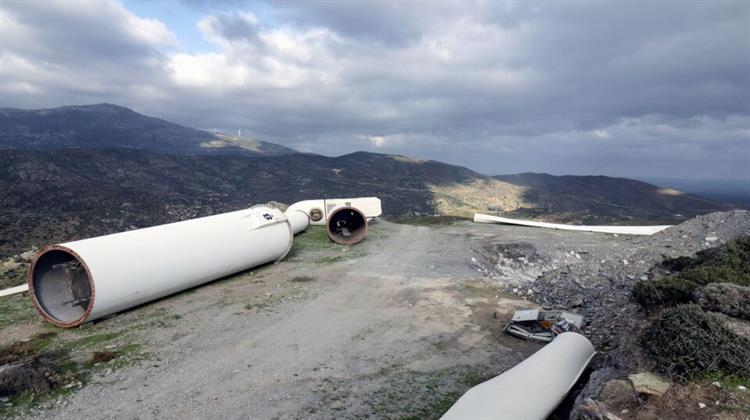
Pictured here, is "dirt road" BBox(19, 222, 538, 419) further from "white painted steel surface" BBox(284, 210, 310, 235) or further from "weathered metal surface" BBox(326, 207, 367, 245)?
"white painted steel surface" BBox(284, 210, 310, 235)

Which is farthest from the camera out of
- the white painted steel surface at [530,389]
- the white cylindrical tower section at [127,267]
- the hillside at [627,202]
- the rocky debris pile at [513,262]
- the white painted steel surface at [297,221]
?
the hillside at [627,202]

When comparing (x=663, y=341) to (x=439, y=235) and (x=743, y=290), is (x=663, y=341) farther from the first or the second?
(x=439, y=235)

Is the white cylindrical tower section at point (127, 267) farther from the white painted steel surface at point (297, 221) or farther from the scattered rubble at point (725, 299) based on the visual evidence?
the scattered rubble at point (725, 299)

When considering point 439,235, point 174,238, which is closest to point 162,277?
point 174,238

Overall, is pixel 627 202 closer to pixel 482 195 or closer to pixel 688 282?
A: pixel 482 195

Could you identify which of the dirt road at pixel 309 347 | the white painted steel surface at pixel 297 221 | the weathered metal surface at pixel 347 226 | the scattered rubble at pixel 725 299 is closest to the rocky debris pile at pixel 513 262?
the dirt road at pixel 309 347

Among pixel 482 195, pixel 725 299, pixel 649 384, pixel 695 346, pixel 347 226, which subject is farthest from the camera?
pixel 482 195

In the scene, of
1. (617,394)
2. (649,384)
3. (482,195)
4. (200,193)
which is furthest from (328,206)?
(482,195)
